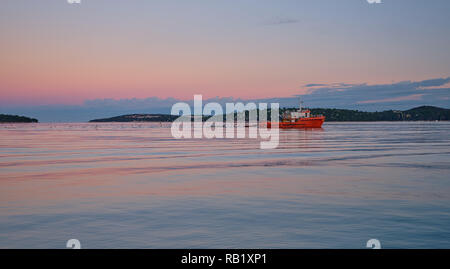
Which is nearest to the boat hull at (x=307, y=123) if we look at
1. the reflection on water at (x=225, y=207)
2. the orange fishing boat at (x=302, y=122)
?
the orange fishing boat at (x=302, y=122)

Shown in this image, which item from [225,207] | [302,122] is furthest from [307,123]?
[225,207]

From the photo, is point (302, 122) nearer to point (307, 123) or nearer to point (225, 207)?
point (307, 123)

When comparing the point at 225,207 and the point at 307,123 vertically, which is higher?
the point at 307,123

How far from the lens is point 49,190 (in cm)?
1747

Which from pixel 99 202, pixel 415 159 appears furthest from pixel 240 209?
pixel 415 159

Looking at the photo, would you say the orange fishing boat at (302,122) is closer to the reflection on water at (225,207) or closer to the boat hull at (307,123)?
the boat hull at (307,123)

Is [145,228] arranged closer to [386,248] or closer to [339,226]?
[339,226]

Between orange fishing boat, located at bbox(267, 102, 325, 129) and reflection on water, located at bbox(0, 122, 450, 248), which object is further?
orange fishing boat, located at bbox(267, 102, 325, 129)

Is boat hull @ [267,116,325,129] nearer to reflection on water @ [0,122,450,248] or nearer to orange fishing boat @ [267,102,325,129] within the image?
orange fishing boat @ [267,102,325,129]

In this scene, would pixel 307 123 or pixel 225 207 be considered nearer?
pixel 225 207

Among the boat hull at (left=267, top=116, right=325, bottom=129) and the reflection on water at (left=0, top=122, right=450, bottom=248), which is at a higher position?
the boat hull at (left=267, top=116, right=325, bottom=129)

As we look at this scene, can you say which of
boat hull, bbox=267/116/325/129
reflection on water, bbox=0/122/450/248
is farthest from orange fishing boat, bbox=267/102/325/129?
reflection on water, bbox=0/122/450/248

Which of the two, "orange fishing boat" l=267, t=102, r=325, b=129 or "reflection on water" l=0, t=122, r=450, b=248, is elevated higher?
"orange fishing boat" l=267, t=102, r=325, b=129
